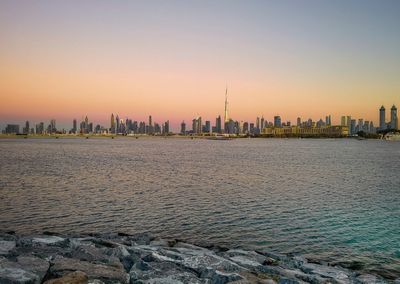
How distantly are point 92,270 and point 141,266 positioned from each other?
69.0 inches

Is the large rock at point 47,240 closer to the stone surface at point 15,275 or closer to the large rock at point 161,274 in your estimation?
the stone surface at point 15,275

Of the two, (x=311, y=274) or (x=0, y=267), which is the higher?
(x=0, y=267)

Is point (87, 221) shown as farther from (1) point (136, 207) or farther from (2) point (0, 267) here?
(2) point (0, 267)

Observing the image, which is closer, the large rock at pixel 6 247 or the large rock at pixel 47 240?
the large rock at pixel 6 247

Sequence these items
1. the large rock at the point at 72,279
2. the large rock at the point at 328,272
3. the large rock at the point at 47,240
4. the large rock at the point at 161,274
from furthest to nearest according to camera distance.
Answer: the large rock at the point at 47,240, the large rock at the point at 328,272, the large rock at the point at 161,274, the large rock at the point at 72,279

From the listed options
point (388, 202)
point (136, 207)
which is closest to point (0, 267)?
point (136, 207)

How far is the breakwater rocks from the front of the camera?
33.0ft

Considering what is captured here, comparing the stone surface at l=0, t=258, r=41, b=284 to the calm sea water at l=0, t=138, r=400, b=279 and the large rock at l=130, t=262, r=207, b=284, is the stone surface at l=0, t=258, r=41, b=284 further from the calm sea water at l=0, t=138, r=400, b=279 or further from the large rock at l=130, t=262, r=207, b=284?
the calm sea water at l=0, t=138, r=400, b=279

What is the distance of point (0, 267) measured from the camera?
9.80 m

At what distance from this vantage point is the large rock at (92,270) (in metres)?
10.1

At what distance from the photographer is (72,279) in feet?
30.5

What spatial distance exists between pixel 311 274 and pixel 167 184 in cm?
2887

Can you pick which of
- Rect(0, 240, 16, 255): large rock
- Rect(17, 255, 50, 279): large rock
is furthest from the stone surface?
Rect(0, 240, 16, 255): large rock

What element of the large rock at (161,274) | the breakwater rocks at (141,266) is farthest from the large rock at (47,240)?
the large rock at (161,274)
